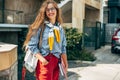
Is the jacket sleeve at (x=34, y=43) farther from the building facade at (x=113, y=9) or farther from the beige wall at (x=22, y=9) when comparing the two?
the building facade at (x=113, y=9)

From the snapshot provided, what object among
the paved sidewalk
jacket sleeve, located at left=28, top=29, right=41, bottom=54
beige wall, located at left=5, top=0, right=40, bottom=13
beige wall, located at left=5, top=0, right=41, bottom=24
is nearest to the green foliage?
the paved sidewalk

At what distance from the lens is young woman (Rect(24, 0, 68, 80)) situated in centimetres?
409

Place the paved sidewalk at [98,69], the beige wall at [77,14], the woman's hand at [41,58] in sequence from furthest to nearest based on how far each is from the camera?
1. the beige wall at [77,14]
2. the paved sidewalk at [98,69]
3. the woman's hand at [41,58]

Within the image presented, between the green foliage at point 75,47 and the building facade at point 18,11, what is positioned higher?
the building facade at point 18,11

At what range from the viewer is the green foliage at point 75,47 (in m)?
13.3

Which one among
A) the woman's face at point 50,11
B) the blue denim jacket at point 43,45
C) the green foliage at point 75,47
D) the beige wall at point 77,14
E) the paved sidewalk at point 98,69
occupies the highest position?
the beige wall at point 77,14

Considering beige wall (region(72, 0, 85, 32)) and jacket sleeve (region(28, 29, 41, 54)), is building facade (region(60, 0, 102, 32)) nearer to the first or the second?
beige wall (region(72, 0, 85, 32))

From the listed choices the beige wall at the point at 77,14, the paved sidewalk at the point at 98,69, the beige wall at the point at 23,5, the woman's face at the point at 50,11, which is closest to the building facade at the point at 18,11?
the beige wall at the point at 23,5

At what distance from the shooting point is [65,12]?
18.0 m

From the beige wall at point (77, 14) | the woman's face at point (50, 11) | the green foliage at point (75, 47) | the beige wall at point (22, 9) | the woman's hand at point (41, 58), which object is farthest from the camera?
the beige wall at point (77, 14)

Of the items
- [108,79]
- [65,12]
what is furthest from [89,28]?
[108,79]

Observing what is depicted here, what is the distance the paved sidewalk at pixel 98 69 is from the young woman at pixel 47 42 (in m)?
4.74

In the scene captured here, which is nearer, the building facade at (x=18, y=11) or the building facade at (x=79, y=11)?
the building facade at (x=18, y=11)

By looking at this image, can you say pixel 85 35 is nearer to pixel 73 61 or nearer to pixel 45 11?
pixel 73 61
